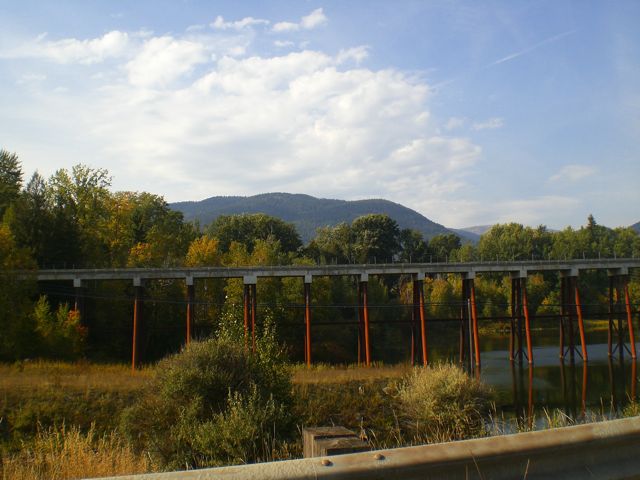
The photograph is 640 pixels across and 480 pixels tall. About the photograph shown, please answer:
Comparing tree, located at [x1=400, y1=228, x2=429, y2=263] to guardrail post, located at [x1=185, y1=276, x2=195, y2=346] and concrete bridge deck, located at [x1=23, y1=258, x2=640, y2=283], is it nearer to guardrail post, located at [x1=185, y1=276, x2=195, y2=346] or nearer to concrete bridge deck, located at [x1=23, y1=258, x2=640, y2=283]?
concrete bridge deck, located at [x1=23, y1=258, x2=640, y2=283]

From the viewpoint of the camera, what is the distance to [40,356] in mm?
29781

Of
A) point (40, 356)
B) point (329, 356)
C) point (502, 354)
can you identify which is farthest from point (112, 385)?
point (502, 354)

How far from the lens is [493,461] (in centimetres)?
329

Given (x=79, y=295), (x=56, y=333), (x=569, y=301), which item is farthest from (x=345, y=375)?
(x=569, y=301)

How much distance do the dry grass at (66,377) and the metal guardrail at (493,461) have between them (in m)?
18.5

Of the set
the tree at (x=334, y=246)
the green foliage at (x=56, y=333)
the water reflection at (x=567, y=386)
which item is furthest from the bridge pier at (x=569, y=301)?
the tree at (x=334, y=246)

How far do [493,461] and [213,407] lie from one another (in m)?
8.27

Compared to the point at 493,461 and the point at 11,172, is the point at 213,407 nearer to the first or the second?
the point at 493,461

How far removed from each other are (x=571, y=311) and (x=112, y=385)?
3083 centimetres

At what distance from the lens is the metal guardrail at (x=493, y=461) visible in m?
3.03

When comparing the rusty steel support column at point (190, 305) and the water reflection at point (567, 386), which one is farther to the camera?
the rusty steel support column at point (190, 305)

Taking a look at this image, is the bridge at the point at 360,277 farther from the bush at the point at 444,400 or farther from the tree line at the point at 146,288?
the bush at the point at 444,400

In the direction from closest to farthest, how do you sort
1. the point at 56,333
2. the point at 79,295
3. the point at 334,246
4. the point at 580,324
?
the point at 56,333, the point at 79,295, the point at 580,324, the point at 334,246

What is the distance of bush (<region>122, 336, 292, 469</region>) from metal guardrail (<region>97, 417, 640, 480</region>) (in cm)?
462
